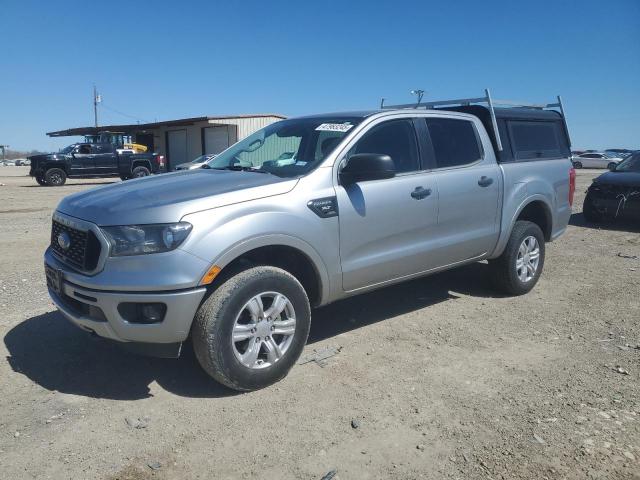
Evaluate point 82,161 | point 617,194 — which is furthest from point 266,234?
point 82,161

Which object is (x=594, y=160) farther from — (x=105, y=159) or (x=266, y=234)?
(x=266, y=234)

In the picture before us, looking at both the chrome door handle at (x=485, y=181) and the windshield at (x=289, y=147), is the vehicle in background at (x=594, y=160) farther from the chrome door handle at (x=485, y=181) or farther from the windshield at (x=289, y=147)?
the windshield at (x=289, y=147)

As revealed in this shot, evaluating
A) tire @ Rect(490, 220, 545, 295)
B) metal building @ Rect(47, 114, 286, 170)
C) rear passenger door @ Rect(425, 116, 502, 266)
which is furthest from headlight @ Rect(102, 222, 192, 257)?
metal building @ Rect(47, 114, 286, 170)

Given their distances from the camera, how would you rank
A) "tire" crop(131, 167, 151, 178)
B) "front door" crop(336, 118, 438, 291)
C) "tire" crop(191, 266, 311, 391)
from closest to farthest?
1. "tire" crop(191, 266, 311, 391)
2. "front door" crop(336, 118, 438, 291)
3. "tire" crop(131, 167, 151, 178)

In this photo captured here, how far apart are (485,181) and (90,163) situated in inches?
839

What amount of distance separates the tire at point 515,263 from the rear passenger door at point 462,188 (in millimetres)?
340

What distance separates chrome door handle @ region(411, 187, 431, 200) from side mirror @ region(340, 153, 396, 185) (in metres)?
0.50

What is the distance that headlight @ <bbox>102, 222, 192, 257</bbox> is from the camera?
3.07 metres

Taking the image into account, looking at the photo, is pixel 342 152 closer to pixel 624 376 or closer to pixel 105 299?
pixel 105 299

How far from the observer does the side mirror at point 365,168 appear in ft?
12.2

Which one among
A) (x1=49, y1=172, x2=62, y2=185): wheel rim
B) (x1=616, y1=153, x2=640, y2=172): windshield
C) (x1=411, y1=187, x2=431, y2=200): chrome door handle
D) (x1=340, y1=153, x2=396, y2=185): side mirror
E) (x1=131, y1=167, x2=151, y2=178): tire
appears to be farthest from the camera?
(x1=131, y1=167, x2=151, y2=178): tire

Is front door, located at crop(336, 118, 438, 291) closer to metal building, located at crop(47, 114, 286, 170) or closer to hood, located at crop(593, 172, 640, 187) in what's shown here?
hood, located at crop(593, 172, 640, 187)

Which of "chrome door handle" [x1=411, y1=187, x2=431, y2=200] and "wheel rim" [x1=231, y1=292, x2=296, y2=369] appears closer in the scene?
"wheel rim" [x1=231, y1=292, x2=296, y2=369]

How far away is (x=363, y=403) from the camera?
336 centimetres
